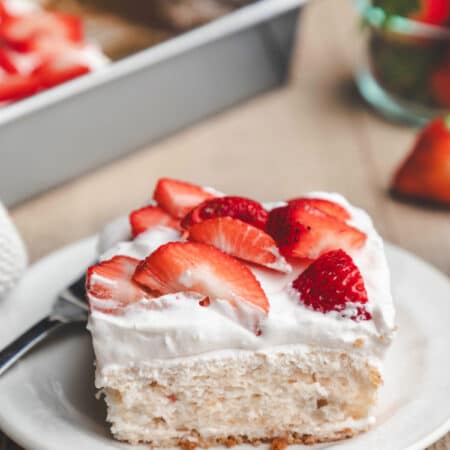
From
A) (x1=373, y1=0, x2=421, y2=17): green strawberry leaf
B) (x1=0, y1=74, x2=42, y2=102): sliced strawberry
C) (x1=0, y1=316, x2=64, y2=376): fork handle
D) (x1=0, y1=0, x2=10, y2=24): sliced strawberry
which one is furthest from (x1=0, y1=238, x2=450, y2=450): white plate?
(x1=0, y1=0, x2=10, y2=24): sliced strawberry

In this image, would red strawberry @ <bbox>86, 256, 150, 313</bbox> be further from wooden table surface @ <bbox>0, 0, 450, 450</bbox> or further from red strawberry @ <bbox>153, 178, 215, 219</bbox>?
wooden table surface @ <bbox>0, 0, 450, 450</bbox>

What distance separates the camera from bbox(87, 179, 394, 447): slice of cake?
118cm

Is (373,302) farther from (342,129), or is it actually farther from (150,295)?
(342,129)

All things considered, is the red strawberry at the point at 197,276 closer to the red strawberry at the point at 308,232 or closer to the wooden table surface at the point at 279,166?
the red strawberry at the point at 308,232

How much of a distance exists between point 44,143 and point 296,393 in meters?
0.91

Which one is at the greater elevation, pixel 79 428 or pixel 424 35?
pixel 424 35

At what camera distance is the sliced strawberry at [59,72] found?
6.46 feet

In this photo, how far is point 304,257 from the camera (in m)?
1.27

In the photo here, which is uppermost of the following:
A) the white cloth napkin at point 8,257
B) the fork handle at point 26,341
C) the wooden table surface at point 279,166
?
the white cloth napkin at point 8,257

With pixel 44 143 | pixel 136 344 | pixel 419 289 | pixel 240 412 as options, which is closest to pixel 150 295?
pixel 136 344

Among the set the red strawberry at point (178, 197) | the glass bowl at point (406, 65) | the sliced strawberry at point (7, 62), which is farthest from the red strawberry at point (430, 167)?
the sliced strawberry at point (7, 62)

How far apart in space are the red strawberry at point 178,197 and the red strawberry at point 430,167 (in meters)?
0.70

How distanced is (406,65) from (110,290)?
4.11 ft

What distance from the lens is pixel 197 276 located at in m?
1.19
